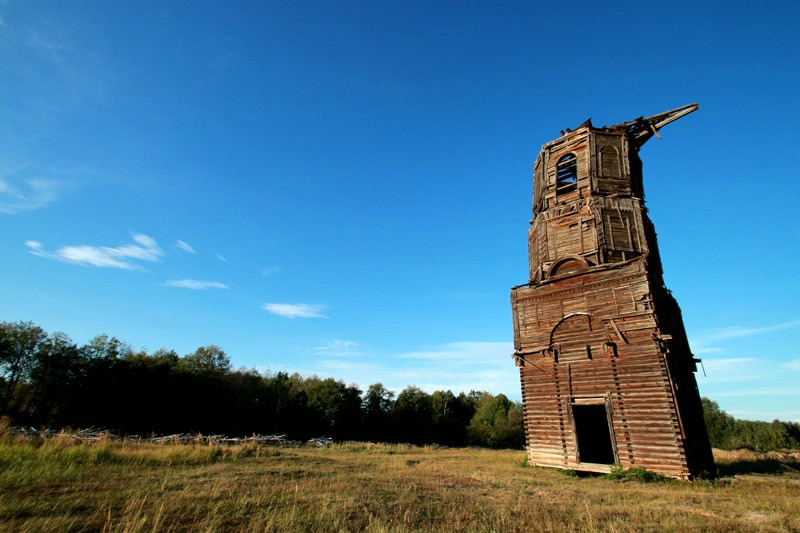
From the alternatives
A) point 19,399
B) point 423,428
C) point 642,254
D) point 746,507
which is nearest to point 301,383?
point 423,428

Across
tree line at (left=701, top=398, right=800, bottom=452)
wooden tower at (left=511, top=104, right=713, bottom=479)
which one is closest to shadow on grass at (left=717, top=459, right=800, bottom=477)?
wooden tower at (left=511, top=104, right=713, bottom=479)

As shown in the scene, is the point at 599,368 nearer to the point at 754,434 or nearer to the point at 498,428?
the point at 498,428

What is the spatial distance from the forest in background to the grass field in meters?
27.2

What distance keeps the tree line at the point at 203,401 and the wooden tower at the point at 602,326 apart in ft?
109

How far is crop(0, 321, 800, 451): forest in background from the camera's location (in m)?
39.2

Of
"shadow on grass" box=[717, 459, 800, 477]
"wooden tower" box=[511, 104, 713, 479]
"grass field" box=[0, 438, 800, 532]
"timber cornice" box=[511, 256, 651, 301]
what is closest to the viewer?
"grass field" box=[0, 438, 800, 532]

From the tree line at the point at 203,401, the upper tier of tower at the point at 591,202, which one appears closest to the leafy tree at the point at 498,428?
the tree line at the point at 203,401

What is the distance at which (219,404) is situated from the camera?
157ft

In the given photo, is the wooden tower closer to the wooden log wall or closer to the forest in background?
the wooden log wall

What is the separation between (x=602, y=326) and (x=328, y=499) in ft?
50.2

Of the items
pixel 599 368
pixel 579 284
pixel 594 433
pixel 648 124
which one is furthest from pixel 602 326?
pixel 648 124

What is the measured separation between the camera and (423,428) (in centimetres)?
5897

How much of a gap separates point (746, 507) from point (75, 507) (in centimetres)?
1618

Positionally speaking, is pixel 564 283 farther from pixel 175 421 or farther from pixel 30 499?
pixel 175 421
